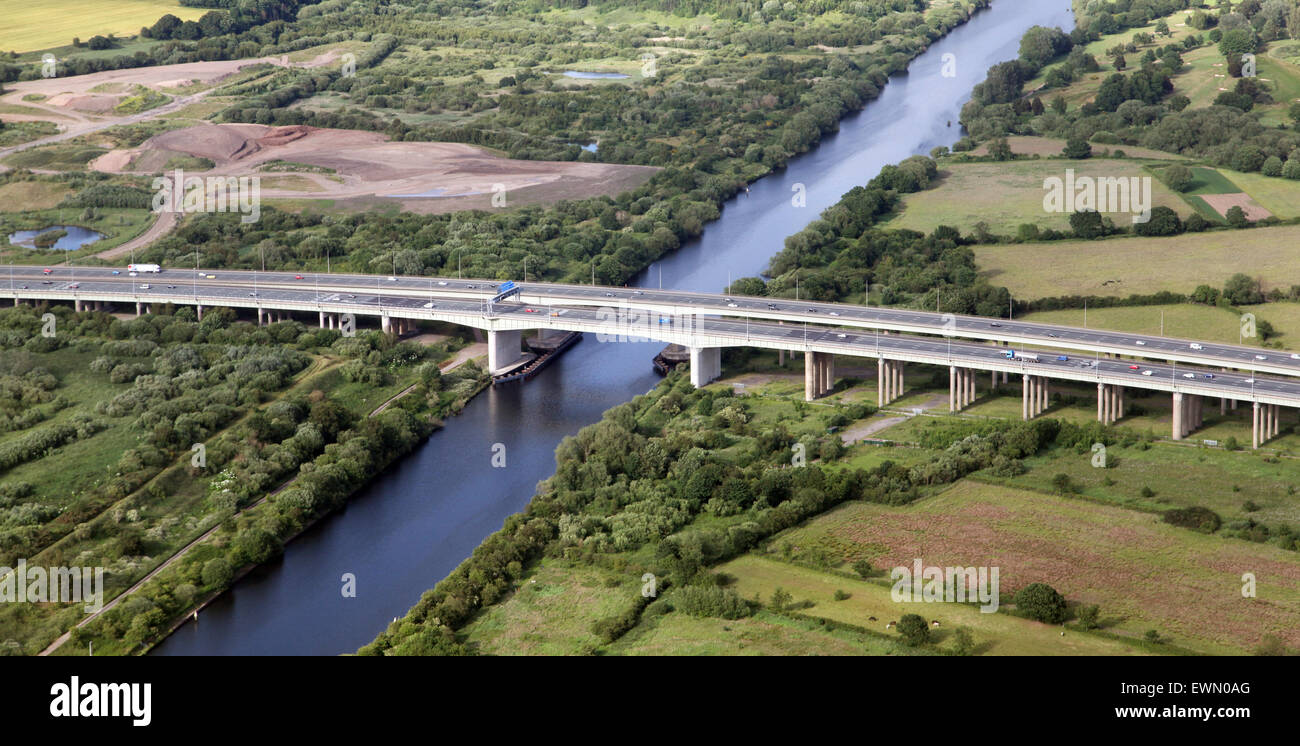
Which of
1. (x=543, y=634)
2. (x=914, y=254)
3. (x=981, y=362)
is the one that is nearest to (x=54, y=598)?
(x=543, y=634)

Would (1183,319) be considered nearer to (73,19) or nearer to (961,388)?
(961,388)

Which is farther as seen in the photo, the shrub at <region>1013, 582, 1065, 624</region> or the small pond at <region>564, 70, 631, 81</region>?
the small pond at <region>564, 70, 631, 81</region>

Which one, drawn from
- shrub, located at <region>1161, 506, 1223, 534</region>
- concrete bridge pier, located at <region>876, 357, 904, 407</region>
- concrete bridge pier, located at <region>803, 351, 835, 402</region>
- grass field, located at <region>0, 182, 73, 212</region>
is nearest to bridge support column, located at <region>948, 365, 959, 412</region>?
concrete bridge pier, located at <region>876, 357, 904, 407</region>

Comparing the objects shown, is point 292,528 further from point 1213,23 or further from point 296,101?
point 1213,23

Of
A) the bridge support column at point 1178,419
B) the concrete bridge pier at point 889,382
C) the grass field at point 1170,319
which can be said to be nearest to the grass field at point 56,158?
the concrete bridge pier at point 889,382

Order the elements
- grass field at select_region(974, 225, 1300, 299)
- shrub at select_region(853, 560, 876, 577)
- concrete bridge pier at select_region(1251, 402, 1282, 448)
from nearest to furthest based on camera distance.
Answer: shrub at select_region(853, 560, 876, 577)
concrete bridge pier at select_region(1251, 402, 1282, 448)
grass field at select_region(974, 225, 1300, 299)

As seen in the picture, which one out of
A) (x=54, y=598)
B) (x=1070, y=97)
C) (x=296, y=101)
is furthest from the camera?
(x=296, y=101)

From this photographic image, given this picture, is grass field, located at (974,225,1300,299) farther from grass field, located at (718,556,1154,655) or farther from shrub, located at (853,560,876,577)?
grass field, located at (718,556,1154,655)

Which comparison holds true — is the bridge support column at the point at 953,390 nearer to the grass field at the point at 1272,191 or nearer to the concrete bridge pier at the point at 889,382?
the concrete bridge pier at the point at 889,382
